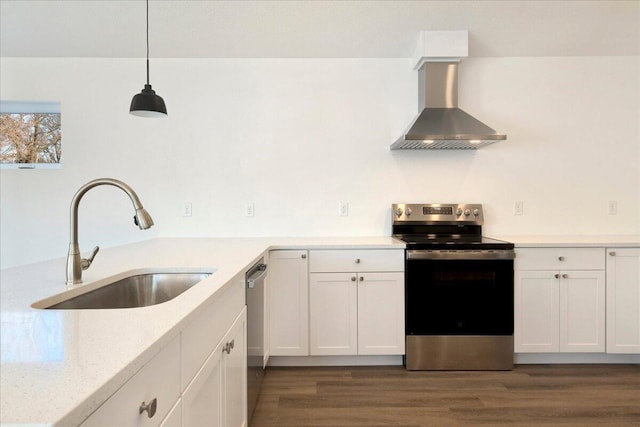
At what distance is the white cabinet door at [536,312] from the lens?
93.8 inches

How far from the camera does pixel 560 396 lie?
2072 mm

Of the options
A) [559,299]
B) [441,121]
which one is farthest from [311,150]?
[559,299]

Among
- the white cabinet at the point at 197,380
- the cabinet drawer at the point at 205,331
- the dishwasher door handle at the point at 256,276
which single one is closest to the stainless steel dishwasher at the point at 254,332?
the dishwasher door handle at the point at 256,276

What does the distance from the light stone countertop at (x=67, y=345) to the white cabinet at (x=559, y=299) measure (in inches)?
83.6

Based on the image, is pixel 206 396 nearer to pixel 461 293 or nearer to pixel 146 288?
pixel 146 288

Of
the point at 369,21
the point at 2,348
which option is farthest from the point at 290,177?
the point at 2,348

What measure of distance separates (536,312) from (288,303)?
174 centimetres

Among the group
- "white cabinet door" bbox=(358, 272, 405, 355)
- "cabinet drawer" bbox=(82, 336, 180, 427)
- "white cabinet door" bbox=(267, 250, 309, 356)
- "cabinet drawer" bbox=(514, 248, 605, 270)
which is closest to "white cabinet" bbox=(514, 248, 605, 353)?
"cabinet drawer" bbox=(514, 248, 605, 270)

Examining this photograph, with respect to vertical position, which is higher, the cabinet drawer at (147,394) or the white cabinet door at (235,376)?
the cabinet drawer at (147,394)

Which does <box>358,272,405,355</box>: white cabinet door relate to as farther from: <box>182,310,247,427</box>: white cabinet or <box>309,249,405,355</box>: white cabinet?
<box>182,310,247,427</box>: white cabinet

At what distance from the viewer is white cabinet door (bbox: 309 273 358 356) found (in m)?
2.40

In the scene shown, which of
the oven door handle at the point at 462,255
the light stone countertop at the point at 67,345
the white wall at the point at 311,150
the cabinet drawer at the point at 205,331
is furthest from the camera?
the white wall at the point at 311,150

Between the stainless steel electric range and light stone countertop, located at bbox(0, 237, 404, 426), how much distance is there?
152cm

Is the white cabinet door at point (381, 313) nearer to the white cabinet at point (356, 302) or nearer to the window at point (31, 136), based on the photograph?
the white cabinet at point (356, 302)
